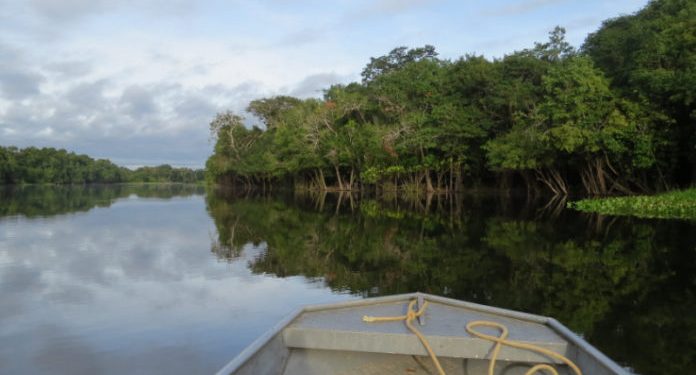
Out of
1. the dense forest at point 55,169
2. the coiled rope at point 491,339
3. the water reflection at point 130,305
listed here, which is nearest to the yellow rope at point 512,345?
the coiled rope at point 491,339

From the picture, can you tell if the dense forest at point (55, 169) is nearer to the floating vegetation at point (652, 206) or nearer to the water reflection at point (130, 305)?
the water reflection at point (130, 305)

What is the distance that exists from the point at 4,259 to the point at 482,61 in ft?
113

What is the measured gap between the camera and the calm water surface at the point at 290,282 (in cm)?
611

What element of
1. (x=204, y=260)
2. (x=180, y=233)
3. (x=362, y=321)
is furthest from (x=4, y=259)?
(x=362, y=321)

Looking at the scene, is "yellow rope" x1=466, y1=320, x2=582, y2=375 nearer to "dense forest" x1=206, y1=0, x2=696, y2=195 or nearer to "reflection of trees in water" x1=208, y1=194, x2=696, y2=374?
"reflection of trees in water" x1=208, y1=194, x2=696, y2=374

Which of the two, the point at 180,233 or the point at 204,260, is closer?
the point at 204,260

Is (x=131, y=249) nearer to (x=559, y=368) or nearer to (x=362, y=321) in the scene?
(x=362, y=321)

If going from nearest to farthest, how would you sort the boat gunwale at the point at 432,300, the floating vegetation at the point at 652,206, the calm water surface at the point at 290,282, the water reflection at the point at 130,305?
1. the boat gunwale at the point at 432,300
2. the water reflection at the point at 130,305
3. the calm water surface at the point at 290,282
4. the floating vegetation at the point at 652,206

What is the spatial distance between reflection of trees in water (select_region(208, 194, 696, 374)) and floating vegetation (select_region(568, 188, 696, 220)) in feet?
8.50

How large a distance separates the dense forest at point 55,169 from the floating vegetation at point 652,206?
3820 inches

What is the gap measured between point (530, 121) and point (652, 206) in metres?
12.5

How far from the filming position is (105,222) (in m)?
22.8

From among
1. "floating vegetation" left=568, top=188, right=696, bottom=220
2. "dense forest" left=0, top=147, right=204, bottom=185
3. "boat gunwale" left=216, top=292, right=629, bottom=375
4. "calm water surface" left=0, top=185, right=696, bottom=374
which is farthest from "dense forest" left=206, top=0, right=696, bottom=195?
"dense forest" left=0, top=147, right=204, bottom=185

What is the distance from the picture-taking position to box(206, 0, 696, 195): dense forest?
26.9 m
